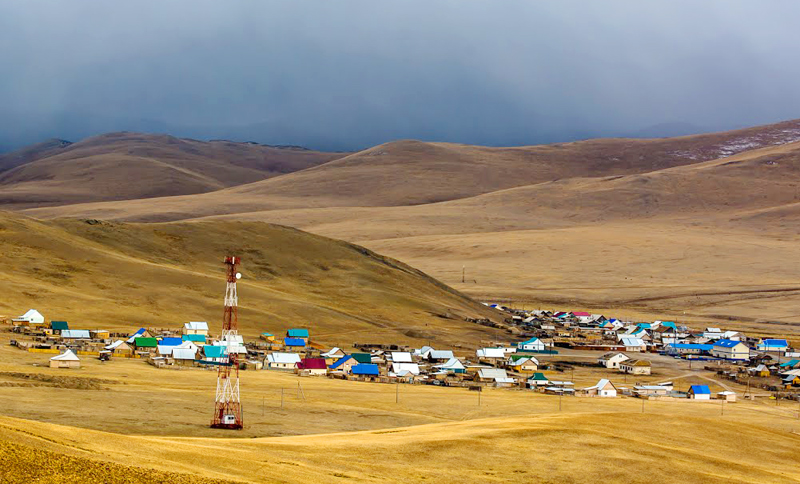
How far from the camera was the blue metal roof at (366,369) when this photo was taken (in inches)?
2770

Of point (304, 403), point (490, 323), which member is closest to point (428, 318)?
point (490, 323)

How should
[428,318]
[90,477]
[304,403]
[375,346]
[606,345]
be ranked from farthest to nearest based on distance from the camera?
[428,318], [606,345], [375,346], [304,403], [90,477]

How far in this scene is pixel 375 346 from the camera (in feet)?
292

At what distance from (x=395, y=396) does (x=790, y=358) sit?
48.7 meters

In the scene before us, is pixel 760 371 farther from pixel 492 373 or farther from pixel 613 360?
pixel 492 373

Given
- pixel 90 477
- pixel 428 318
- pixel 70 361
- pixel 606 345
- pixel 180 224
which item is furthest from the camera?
pixel 180 224

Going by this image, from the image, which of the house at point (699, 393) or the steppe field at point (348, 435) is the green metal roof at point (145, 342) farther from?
the house at point (699, 393)

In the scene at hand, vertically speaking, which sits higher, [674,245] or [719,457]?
[674,245]

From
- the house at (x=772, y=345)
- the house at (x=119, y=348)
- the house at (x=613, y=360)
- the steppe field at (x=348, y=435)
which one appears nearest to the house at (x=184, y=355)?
the house at (x=119, y=348)

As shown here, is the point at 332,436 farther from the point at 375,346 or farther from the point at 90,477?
the point at 375,346

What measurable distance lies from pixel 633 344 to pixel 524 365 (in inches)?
935

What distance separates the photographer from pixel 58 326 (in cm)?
7800

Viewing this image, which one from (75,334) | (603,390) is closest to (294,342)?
(75,334)

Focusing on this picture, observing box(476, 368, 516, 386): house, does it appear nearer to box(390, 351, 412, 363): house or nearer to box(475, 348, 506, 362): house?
box(390, 351, 412, 363): house
